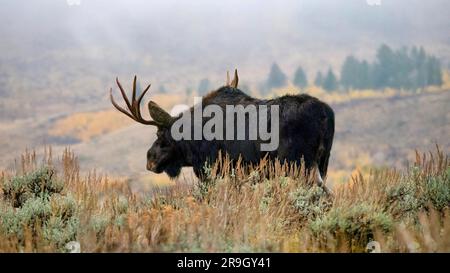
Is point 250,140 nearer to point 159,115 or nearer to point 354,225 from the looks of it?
point 159,115

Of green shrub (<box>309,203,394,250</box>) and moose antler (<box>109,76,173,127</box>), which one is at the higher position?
moose antler (<box>109,76,173,127</box>)

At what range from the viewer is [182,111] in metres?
10.1

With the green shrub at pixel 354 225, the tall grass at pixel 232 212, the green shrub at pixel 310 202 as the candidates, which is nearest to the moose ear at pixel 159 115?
the tall grass at pixel 232 212

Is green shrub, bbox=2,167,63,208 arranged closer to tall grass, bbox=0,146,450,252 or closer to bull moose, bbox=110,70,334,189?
tall grass, bbox=0,146,450,252

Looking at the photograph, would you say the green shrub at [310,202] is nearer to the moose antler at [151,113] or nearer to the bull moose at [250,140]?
the bull moose at [250,140]

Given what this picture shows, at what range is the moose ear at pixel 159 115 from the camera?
9938mm

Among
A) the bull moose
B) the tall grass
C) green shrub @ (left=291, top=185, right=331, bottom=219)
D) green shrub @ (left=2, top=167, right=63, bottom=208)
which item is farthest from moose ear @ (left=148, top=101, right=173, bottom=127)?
green shrub @ (left=291, top=185, right=331, bottom=219)

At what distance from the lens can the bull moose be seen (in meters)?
8.34

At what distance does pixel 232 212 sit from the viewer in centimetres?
643

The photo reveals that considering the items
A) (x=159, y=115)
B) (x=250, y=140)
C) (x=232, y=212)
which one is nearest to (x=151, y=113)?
(x=159, y=115)

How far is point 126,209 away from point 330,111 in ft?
8.51

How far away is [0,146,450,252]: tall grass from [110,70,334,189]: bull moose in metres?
0.28

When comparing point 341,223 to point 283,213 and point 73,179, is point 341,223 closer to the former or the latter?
point 283,213

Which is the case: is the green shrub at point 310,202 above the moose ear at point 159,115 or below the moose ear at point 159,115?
below
